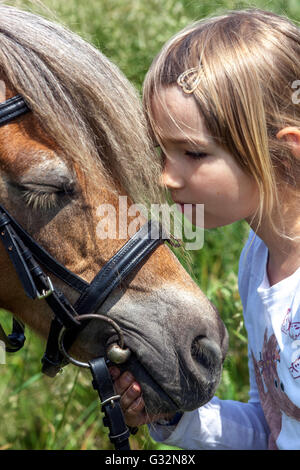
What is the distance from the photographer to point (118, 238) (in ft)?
5.47

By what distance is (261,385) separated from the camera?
1.92 metres

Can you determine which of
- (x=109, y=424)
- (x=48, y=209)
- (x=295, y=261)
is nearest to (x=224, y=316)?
(x=295, y=261)

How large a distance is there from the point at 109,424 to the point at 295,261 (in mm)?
762

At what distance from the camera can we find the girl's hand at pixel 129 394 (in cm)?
166

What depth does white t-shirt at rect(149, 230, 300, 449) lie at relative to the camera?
66.1 inches

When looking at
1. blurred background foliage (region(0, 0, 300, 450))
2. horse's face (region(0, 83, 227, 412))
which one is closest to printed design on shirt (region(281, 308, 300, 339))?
horse's face (region(0, 83, 227, 412))

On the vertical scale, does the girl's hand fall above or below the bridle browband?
below

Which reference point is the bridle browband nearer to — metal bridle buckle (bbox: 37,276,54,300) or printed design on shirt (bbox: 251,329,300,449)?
metal bridle buckle (bbox: 37,276,54,300)

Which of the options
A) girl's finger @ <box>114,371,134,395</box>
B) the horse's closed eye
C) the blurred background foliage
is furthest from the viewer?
the blurred background foliage

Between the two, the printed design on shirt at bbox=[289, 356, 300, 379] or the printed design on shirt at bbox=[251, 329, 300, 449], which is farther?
the printed design on shirt at bbox=[251, 329, 300, 449]

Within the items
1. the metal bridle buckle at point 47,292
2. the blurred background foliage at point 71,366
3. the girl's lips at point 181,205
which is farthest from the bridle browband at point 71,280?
the blurred background foliage at point 71,366

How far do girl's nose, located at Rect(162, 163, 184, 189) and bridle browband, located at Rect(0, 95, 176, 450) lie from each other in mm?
170

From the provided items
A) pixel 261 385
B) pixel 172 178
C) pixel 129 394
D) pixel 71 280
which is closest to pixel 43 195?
pixel 71 280

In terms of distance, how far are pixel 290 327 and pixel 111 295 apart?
0.55 metres
